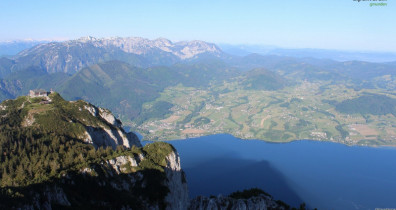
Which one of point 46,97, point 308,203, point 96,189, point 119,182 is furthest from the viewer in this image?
point 308,203

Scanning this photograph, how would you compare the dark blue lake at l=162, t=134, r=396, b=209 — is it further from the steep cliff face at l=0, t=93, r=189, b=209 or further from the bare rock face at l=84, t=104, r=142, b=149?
the steep cliff face at l=0, t=93, r=189, b=209

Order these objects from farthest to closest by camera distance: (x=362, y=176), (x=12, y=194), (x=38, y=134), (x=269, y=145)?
(x=269, y=145) → (x=362, y=176) → (x=38, y=134) → (x=12, y=194)

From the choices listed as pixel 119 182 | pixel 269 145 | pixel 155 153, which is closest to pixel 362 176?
pixel 269 145

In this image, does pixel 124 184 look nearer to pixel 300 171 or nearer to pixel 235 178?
pixel 235 178

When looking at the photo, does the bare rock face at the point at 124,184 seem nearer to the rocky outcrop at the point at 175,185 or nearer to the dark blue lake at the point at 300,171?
the rocky outcrop at the point at 175,185

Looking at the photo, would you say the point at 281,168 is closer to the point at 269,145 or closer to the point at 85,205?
the point at 269,145

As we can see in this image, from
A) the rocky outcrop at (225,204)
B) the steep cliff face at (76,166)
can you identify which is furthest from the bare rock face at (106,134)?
the rocky outcrop at (225,204)

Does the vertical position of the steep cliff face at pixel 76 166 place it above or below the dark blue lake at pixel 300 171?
above

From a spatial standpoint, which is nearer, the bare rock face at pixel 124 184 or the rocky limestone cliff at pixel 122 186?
the rocky limestone cliff at pixel 122 186
